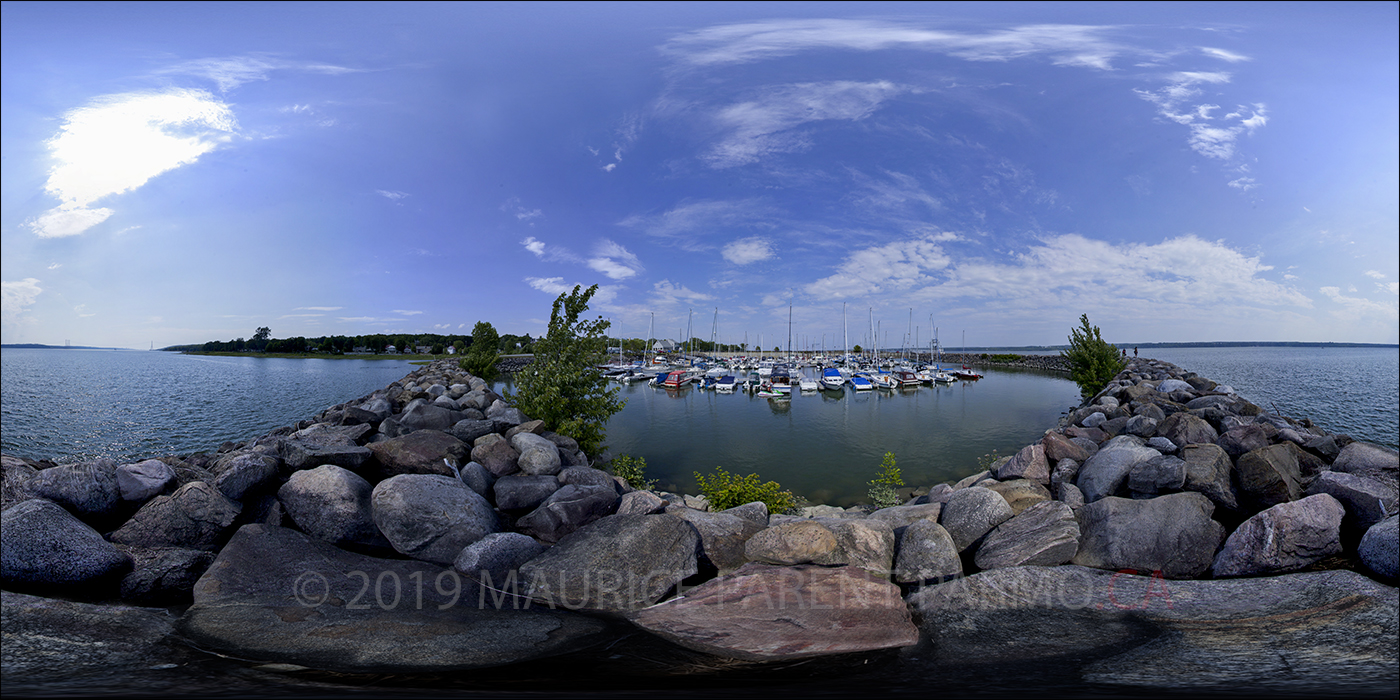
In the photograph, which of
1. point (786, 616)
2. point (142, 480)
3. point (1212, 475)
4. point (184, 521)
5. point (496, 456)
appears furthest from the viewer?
point (496, 456)

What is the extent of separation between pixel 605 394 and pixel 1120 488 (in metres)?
12.6

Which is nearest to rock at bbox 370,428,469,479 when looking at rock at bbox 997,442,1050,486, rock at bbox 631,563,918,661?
rock at bbox 631,563,918,661

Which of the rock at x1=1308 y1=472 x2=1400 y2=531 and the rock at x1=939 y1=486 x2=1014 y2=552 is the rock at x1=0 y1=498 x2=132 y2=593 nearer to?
the rock at x1=939 y1=486 x2=1014 y2=552

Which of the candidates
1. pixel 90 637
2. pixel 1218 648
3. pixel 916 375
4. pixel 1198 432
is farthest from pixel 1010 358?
pixel 90 637

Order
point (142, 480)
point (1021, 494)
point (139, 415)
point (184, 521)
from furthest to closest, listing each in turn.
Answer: point (139, 415) < point (1021, 494) < point (142, 480) < point (184, 521)

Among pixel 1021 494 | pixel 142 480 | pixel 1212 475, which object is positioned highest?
pixel 142 480

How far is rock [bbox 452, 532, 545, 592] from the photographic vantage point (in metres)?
5.74

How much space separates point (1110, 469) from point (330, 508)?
12656 mm

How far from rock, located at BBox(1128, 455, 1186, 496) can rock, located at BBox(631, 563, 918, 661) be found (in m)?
5.38

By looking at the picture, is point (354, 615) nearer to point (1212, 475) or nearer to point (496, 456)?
point (496, 456)

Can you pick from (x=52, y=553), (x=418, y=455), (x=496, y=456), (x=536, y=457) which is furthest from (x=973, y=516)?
(x=52, y=553)

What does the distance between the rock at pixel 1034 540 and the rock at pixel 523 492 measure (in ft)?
22.7

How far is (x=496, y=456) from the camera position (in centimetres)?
928

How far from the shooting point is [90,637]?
13.5 feet
